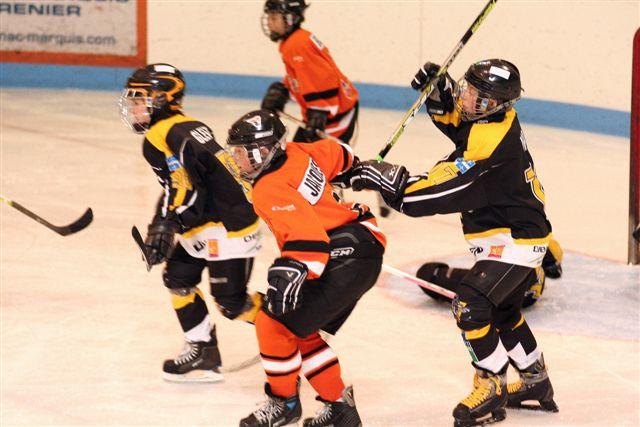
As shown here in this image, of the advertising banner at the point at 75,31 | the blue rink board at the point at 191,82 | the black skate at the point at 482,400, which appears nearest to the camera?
the black skate at the point at 482,400

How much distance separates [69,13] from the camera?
9789 millimetres

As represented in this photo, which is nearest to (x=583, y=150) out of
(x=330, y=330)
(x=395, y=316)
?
(x=395, y=316)

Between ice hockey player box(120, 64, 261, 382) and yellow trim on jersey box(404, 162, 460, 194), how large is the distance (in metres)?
0.66

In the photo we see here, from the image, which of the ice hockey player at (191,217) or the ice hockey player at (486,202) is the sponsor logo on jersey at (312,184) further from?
the ice hockey player at (191,217)

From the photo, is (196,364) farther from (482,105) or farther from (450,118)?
(482,105)

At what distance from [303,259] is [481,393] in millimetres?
905

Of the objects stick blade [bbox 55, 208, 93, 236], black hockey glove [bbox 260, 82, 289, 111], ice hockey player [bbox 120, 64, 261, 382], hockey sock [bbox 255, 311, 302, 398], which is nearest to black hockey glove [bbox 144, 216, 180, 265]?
ice hockey player [bbox 120, 64, 261, 382]

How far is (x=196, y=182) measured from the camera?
149 inches

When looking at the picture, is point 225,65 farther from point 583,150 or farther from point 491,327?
point 491,327

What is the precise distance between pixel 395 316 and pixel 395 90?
4971mm

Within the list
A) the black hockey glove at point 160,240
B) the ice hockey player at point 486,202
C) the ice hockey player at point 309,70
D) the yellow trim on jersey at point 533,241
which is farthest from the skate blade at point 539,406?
the ice hockey player at point 309,70

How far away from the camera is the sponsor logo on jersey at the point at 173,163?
12.2ft

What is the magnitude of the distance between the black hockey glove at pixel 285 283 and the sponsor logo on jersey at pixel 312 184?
0.70 ft

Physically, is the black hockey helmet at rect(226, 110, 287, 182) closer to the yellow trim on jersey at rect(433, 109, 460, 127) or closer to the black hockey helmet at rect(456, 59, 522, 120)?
the black hockey helmet at rect(456, 59, 522, 120)
